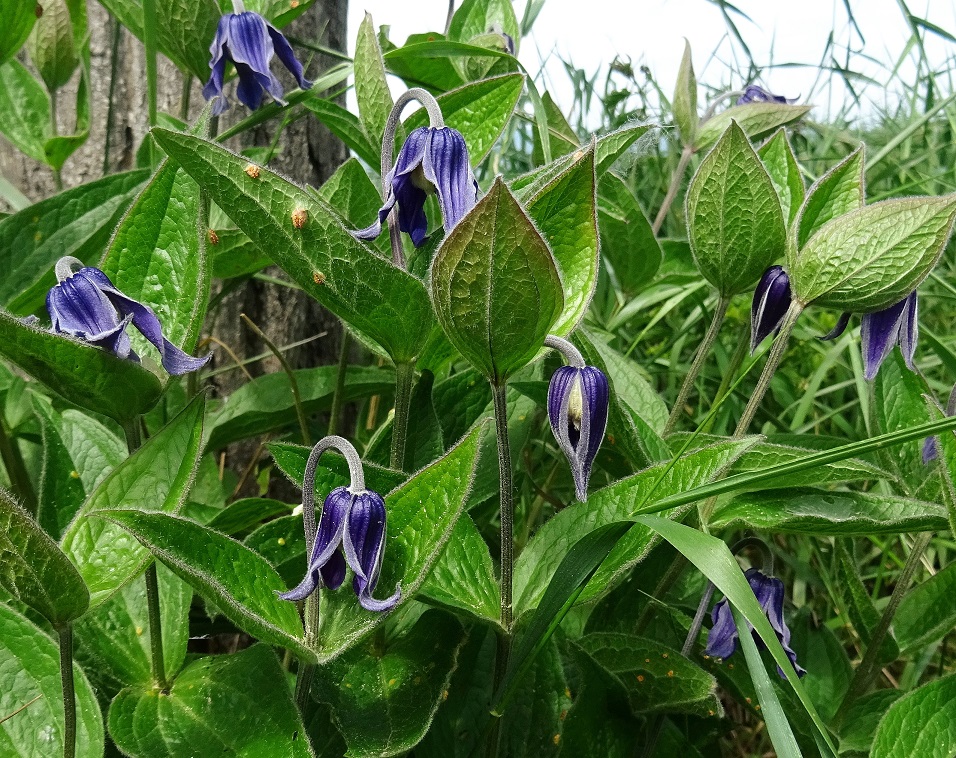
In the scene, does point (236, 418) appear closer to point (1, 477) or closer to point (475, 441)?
point (1, 477)

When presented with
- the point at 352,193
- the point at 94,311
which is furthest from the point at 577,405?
the point at 352,193

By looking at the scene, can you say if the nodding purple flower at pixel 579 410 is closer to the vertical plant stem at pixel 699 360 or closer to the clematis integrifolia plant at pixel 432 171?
the clematis integrifolia plant at pixel 432 171

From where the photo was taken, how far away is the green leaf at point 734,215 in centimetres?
132

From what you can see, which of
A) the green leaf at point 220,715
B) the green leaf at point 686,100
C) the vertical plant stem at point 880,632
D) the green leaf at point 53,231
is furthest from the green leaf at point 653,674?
the green leaf at point 686,100

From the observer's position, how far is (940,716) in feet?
4.03

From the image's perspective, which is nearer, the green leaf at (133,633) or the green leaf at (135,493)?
the green leaf at (135,493)

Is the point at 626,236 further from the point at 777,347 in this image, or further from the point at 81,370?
the point at 81,370

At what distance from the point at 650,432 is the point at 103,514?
0.86 meters

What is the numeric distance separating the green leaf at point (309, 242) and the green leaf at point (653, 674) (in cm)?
58

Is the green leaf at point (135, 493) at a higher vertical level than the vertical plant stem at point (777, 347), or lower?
lower

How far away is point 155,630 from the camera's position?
1.17 meters

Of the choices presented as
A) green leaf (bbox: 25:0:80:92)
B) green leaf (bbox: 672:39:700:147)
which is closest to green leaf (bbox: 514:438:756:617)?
green leaf (bbox: 672:39:700:147)

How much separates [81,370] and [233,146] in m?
1.46

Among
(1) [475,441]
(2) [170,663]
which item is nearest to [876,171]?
(1) [475,441]
